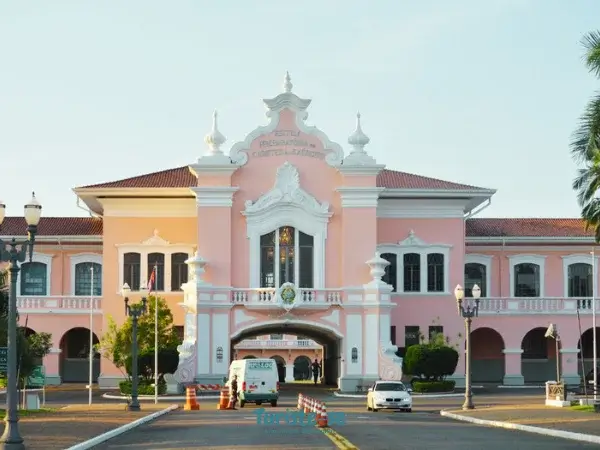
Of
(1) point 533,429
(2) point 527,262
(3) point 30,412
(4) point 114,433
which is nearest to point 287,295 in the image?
(2) point 527,262

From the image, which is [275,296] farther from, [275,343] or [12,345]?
[12,345]

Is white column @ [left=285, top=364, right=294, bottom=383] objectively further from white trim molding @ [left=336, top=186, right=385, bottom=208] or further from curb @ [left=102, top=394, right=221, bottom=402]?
curb @ [left=102, top=394, right=221, bottom=402]

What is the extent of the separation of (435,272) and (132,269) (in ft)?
50.6

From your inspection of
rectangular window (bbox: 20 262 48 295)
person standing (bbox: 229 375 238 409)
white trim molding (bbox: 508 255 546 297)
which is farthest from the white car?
rectangular window (bbox: 20 262 48 295)

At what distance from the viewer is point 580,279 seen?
69.6 metres

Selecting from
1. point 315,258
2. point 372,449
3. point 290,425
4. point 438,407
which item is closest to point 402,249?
point 315,258

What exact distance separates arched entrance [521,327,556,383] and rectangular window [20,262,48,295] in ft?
84.6

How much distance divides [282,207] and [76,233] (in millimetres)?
13481

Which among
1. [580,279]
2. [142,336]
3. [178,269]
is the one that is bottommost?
[142,336]

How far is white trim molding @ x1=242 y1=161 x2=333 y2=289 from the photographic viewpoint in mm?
61125

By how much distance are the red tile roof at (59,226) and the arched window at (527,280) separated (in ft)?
74.7

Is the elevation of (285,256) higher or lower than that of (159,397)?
higher

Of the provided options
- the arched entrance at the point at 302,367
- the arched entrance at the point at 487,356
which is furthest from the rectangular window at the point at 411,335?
the arched entrance at the point at 302,367

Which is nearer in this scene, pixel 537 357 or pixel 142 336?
pixel 142 336
